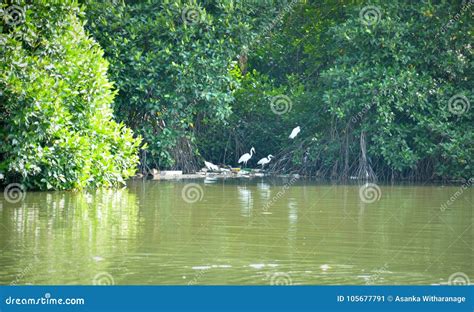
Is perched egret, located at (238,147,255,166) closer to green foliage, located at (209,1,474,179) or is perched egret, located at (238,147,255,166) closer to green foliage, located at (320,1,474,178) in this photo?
green foliage, located at (209,1,474,179)

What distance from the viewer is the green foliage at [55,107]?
1694 cm

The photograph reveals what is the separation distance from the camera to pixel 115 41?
23.0 metres

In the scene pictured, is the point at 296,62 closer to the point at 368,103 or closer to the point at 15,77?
the point at 368,103

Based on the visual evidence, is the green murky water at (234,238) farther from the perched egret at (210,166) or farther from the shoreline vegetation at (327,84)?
the perched egret at (210,166)

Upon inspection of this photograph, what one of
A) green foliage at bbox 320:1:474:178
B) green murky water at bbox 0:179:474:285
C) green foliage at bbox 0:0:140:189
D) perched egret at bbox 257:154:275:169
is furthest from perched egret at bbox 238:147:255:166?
green murky water at bbox 0:179:474:285

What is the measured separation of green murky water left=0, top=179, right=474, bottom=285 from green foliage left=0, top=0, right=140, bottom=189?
659 mm

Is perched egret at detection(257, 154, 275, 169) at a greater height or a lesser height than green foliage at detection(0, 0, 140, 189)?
lesser

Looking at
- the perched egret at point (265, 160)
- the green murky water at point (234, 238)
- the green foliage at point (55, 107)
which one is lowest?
the green murky water at point (234, 238)

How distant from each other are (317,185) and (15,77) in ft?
26.1

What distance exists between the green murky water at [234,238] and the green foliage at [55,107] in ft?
2.16

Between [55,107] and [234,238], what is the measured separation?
6.80 m

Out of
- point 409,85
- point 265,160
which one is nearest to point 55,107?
point 409,85

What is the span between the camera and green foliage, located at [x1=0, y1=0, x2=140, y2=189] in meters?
16.9

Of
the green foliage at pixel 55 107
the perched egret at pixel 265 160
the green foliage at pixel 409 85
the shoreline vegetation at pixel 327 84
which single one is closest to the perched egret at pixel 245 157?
the perched egret at pixel 265 160
